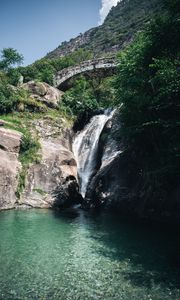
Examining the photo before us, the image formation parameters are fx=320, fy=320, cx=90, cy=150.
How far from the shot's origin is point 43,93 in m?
46.5

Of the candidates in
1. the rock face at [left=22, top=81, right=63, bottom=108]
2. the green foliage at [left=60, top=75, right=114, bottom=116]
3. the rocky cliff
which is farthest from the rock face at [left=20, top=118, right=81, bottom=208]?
the green foliage at [left=60, top=75, right=114, bottom=116]

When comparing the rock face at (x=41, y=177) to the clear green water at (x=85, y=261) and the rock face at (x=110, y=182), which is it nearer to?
the rock face at (x=110, y=182)

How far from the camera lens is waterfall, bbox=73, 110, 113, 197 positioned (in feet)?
122

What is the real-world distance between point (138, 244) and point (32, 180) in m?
17.2

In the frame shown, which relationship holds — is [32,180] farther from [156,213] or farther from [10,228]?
[156,213]

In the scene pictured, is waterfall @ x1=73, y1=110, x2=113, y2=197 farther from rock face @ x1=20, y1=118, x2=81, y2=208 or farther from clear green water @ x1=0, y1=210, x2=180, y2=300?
clear green water @ x1=0, y1=210, x2=180, y2=300

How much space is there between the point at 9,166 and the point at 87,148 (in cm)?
1132

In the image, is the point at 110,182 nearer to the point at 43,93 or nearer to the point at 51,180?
the point at 51,180

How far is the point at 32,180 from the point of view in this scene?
33031mm

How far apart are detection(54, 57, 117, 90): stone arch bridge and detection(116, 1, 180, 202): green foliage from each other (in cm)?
3621

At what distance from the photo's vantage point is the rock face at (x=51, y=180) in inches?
1257

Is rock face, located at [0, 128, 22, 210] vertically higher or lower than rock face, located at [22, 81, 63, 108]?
lower

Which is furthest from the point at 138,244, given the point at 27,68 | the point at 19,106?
the point at 27,68

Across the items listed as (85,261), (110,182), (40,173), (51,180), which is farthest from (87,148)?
(85,261)
